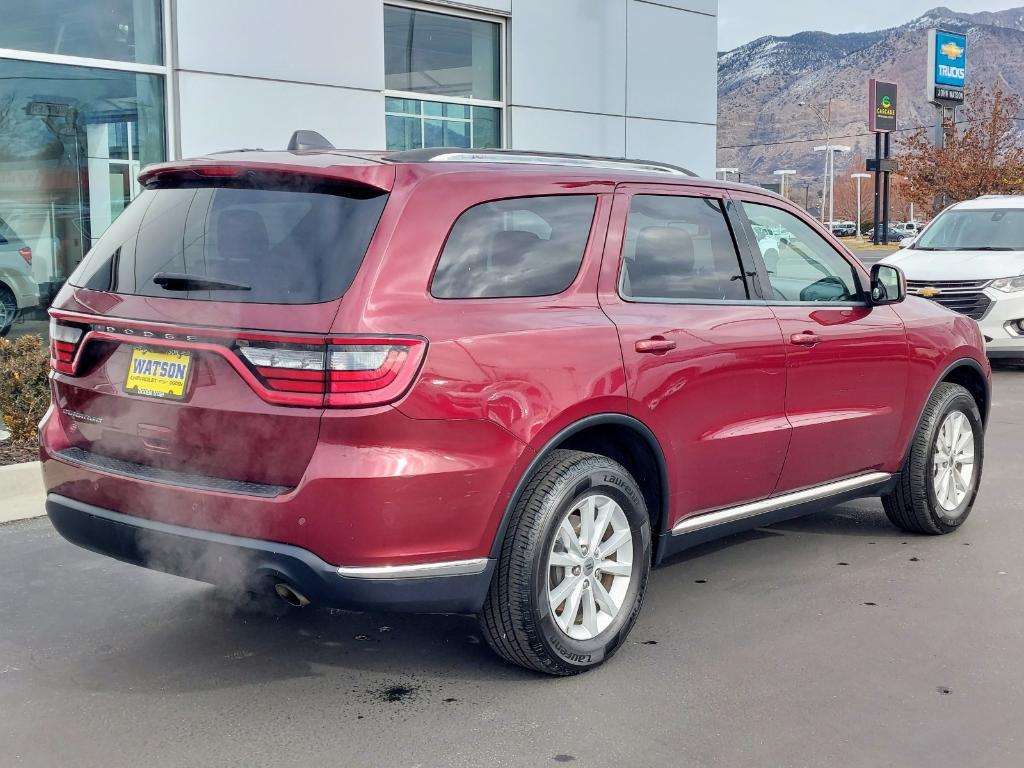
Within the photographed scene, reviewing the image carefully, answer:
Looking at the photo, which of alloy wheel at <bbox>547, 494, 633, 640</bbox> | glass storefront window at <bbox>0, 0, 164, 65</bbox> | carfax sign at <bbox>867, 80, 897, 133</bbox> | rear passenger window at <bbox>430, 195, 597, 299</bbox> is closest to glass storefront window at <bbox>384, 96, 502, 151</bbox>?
glass storefront window at <bbox>0, 0, 164, 65</bbox>

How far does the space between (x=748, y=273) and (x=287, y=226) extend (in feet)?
6.91

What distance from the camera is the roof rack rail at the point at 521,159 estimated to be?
4.17 metres

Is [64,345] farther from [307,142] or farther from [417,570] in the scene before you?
[417,570]

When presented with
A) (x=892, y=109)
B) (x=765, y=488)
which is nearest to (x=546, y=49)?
(x=765, y=488)

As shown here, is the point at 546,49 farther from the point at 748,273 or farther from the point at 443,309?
the point at 443,309

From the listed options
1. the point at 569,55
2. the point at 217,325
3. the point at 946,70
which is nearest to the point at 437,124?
the point at 569,55

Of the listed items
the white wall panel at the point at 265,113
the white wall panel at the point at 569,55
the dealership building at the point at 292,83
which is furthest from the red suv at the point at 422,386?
the white wall panel at the point at 569,55

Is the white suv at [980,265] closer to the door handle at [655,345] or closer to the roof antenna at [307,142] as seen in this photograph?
the door handle at [655,345]

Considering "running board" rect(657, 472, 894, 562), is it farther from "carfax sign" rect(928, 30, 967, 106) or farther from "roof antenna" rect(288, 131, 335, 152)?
"carfax sign" rect(928, 30, 967, 106)

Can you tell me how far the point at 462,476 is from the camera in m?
3.81

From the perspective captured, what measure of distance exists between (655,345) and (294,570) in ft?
5.21

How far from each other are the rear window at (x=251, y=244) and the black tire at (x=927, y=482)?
11.1 feet

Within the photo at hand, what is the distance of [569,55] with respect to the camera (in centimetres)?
1459

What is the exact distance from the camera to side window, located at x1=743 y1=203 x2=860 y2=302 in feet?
17.4
